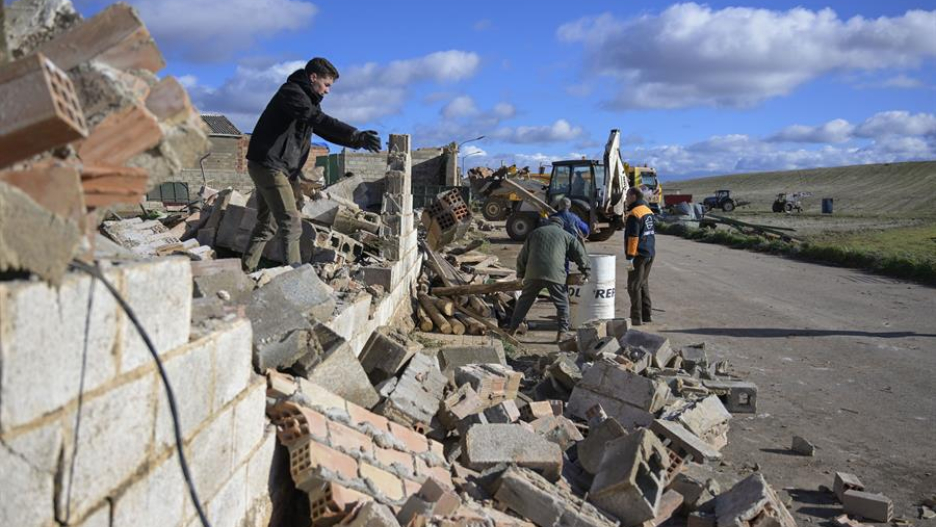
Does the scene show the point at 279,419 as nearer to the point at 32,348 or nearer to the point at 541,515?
the point at 541,515

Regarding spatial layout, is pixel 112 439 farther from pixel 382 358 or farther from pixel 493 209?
pixel 493 209

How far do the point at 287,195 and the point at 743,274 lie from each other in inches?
572

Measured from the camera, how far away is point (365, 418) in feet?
14.2

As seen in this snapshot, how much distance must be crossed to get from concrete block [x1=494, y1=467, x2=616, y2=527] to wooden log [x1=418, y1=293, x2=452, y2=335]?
5.67m

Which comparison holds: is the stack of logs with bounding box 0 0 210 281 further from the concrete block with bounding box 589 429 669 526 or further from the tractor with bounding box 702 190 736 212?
the tractor with bounding box 702 190 736 212

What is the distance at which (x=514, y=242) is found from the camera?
25.5 m

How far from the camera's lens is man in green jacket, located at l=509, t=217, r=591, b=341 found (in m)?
10.1

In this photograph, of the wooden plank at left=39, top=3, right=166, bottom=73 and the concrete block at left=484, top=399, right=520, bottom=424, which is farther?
the concrete block at left=484, top=399, right=520, bottom=424

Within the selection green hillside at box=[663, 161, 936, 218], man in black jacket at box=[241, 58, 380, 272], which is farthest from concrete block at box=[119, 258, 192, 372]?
green hillside at box=[663, 161, 936, 218]

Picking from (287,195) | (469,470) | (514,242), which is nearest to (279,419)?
(469,470)

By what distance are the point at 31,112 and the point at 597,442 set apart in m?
4.32

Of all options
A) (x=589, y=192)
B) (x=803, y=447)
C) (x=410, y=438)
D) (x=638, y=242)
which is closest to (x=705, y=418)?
(x=803, y=447)

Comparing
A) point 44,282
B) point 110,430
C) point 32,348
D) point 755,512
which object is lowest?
point 755,512

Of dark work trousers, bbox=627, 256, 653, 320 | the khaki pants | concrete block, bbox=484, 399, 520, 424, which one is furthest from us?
dark work trousers, bbox=627, 256, 653, 320
